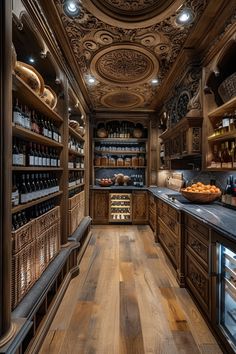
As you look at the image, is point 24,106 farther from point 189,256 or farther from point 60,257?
point 189,256

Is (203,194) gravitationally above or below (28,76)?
below

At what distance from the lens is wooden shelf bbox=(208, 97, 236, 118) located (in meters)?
2.31

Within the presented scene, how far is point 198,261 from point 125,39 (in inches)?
107

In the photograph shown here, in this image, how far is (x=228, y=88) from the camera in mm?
2551

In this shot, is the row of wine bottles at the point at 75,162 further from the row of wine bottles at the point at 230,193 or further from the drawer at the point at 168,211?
the row of wine bottles at the point at 230,193

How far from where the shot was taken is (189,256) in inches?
97.7

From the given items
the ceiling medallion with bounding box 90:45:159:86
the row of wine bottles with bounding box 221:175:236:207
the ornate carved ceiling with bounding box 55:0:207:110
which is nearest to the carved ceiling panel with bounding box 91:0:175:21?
the ornate carved ceiling with bounding box 55:0:207:110

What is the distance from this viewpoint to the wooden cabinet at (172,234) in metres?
2.72

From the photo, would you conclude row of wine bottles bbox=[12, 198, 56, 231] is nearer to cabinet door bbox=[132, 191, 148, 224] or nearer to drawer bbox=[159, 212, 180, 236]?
drawer bbox=[159, 212, 180, 236]

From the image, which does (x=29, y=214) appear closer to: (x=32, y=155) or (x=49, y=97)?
(x=32, y=155)

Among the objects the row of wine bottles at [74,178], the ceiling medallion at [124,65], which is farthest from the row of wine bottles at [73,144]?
the ceiling medallion at [124,65]

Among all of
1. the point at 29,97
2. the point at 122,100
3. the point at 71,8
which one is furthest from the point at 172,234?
the point at 122,100

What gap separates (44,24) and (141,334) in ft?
9.28

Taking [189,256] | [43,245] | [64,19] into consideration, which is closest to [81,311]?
[43,245]
